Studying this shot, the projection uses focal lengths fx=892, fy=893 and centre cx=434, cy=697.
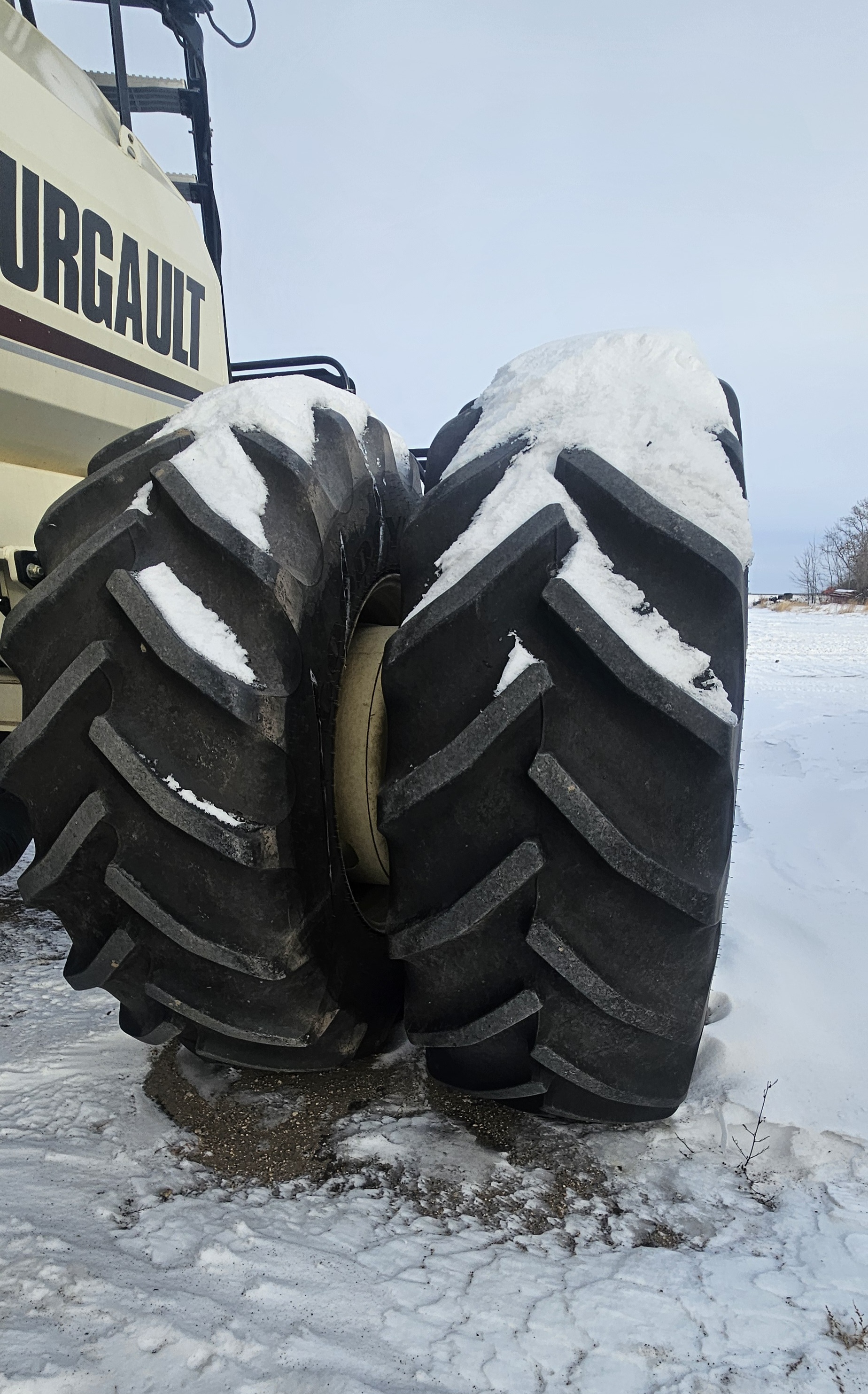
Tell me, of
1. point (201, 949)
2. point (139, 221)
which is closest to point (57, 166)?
point (139, 221)

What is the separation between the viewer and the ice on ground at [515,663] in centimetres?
125

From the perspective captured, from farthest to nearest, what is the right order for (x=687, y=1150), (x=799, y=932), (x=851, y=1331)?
(x=799, y=932) → (x=687, y=1150) → (x=851, y=1331)

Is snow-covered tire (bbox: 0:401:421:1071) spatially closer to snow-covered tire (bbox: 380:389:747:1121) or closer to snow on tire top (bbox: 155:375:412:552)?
snow on tire top (bbox: 155:375:412:552)

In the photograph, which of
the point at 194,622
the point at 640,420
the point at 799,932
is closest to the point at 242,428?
the point at 194,622

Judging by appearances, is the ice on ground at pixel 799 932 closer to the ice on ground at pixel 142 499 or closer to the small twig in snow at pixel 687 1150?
the small twig in snow at pixel 687 1150

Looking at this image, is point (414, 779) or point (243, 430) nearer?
point (414, 779)

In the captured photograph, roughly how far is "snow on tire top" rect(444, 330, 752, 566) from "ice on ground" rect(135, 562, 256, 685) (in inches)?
18.3

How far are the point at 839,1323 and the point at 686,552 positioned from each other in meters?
1.04

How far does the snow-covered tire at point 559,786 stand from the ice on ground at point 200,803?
0.23 metres

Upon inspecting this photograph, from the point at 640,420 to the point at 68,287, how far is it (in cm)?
148

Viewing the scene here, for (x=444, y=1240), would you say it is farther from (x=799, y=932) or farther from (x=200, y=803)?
(x=799, y=932)

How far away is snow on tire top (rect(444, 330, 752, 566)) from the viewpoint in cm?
132

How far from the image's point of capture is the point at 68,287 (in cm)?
210

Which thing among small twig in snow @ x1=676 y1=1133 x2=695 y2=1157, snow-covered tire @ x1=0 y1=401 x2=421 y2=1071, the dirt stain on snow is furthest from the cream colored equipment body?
small twig in snow @ x1=676 y1=1133 x2=695 y2=1157
